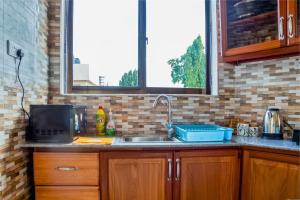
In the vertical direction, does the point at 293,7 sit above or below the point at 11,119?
above

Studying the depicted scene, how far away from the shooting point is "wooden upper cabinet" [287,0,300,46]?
61.8 inches

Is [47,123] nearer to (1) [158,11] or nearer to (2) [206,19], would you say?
(1) [158,11]

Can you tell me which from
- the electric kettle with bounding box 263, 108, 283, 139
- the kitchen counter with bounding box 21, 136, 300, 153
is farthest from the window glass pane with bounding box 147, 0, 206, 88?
the kitchen counter with bounding box 21, 136, 300, 153

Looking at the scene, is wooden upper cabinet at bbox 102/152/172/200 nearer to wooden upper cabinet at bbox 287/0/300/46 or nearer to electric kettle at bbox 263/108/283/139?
electric kettle at bbox 263/108/283/139

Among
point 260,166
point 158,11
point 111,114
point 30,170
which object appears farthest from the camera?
point 158,11

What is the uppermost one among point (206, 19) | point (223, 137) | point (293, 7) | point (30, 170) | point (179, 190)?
point (206, 19)

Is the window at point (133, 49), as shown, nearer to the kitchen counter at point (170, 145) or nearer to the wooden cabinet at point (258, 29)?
the wooden cabinet at point (258, 29)

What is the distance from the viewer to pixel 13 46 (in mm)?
1422

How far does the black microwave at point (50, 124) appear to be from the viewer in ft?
5.26

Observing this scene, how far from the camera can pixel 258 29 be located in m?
1.83

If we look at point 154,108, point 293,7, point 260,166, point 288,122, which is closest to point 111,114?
point 154,108

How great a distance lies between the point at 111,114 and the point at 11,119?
787mm

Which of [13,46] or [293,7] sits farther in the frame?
[293,7]

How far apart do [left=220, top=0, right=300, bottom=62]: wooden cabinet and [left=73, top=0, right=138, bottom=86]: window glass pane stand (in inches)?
32.2
